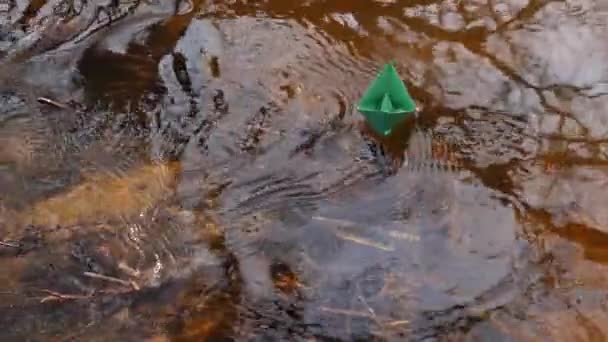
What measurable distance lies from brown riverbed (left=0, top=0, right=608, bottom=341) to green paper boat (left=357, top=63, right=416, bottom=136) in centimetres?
13

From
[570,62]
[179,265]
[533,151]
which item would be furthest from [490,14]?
[179,265]

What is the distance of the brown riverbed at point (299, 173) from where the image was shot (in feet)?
9.56

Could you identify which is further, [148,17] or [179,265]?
[148,17]

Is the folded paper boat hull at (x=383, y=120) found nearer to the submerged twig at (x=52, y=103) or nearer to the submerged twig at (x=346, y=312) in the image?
the submerged twig at (x=346, y=312)

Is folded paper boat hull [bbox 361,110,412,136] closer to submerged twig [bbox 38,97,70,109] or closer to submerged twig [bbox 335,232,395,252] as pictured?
submerged twig [bbox 335,232,395,252]

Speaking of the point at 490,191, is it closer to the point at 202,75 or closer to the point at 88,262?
the point at 202,75

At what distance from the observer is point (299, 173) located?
3.29 m

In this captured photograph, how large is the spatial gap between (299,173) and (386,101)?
1.61 ft

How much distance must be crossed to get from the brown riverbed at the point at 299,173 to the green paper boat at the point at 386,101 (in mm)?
130

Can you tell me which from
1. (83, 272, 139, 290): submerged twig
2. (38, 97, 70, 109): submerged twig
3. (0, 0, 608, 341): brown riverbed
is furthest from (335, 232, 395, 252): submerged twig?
(38, 97, 70, 109): submerged twig

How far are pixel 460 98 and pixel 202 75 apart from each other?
48.7 inches

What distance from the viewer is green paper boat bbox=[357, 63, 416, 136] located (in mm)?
3201

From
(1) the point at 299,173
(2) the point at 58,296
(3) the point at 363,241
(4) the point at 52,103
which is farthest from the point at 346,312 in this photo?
(4) the point at 52,103

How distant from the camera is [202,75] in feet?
11.9
